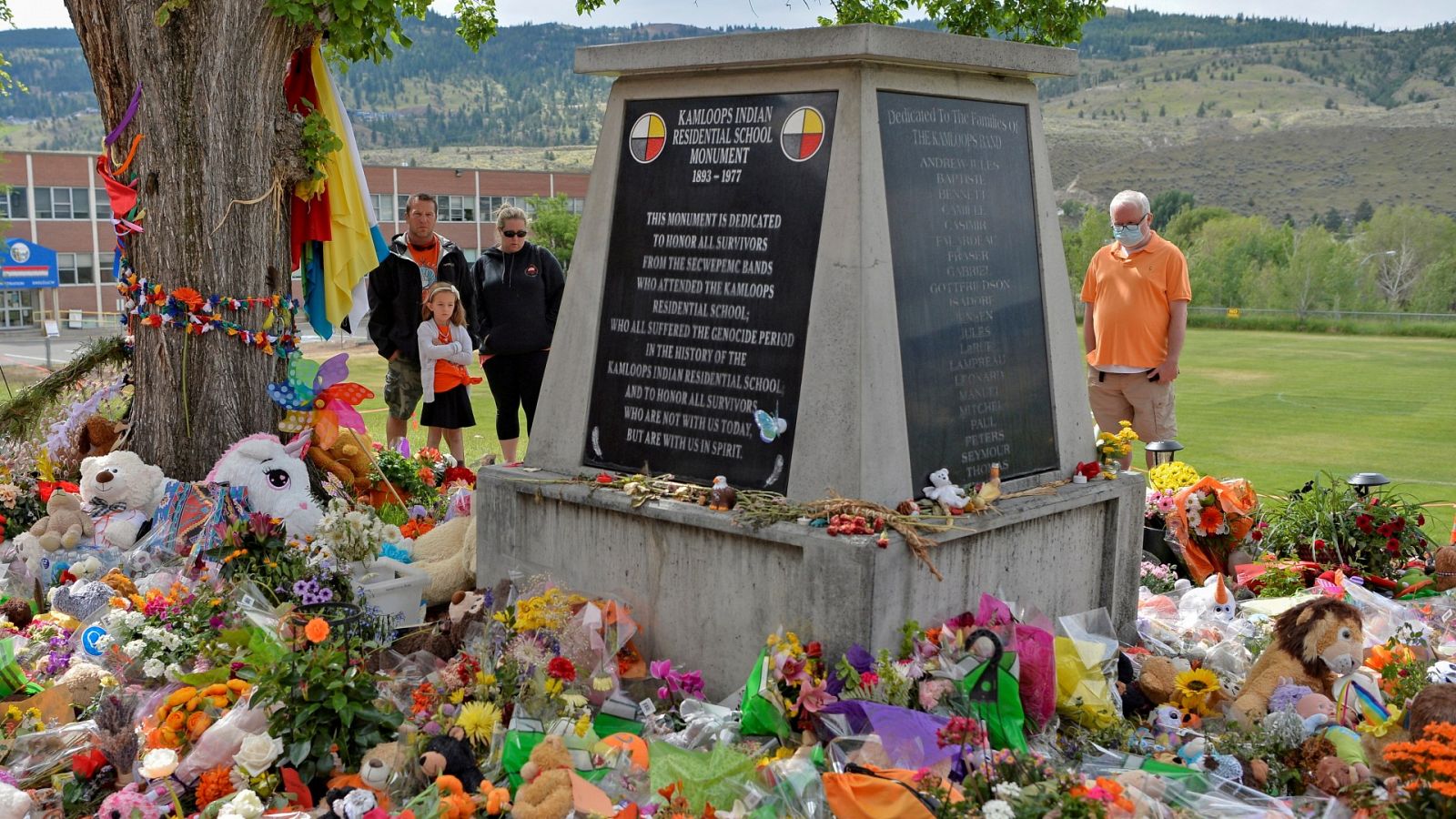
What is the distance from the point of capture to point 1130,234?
8.20 m

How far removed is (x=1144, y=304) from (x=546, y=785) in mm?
5664

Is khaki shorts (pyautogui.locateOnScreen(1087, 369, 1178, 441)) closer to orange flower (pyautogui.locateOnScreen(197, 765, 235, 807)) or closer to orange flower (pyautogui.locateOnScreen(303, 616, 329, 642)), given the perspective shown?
orange flower (pyautogui.locateOnScreen(303, 616, 329, 642))

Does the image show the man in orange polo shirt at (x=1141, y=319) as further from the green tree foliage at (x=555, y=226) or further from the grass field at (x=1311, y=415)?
the green tree foliage at (x=555, y=226)

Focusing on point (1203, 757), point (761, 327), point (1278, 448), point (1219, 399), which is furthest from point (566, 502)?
point (1219, 399)

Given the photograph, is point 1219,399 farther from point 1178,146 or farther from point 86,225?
point 1178,146

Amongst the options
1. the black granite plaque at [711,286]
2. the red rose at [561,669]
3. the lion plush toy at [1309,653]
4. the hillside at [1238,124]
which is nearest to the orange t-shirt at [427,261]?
the black granite plaque at [711,286]

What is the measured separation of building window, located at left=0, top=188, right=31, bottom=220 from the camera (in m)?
70.1

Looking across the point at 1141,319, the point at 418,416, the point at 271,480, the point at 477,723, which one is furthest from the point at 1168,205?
the point at 477,723

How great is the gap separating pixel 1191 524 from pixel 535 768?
4.18m

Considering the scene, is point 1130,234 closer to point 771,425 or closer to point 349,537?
point 771,425

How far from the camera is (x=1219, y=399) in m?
21.2

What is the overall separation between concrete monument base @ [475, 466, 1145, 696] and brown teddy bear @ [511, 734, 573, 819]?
35.3 inches

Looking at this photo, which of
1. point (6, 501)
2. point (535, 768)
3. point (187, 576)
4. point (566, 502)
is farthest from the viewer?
point (6, 501)

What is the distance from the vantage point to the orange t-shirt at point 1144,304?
8125 mm
